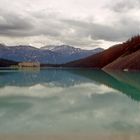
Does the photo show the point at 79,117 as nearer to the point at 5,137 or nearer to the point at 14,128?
the point at 14,128

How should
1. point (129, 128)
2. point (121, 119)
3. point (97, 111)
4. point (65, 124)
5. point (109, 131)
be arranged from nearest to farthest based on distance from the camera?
point (109, 131)
point (129, 128)
point (65, 124)
point (121, 119)
point (97, 111)

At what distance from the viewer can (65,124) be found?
1902cm

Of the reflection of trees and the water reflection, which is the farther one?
the water reflection

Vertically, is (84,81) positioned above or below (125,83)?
below

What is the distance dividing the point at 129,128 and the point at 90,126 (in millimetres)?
2145

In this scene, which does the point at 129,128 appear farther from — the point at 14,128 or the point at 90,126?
the point at 14,128

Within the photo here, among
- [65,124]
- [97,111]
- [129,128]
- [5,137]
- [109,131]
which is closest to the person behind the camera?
[5,137]

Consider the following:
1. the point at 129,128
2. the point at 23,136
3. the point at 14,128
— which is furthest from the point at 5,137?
the point at 129,128

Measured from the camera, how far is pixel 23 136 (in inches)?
576

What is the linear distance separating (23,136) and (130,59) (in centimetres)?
18920

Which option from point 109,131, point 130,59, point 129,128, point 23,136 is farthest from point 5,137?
point 130,59

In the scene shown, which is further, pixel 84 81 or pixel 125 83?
pixel 84 81

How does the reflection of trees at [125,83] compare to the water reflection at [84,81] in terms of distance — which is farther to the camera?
the water reflection at [84,81]

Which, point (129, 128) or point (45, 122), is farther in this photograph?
point (45, 122)
